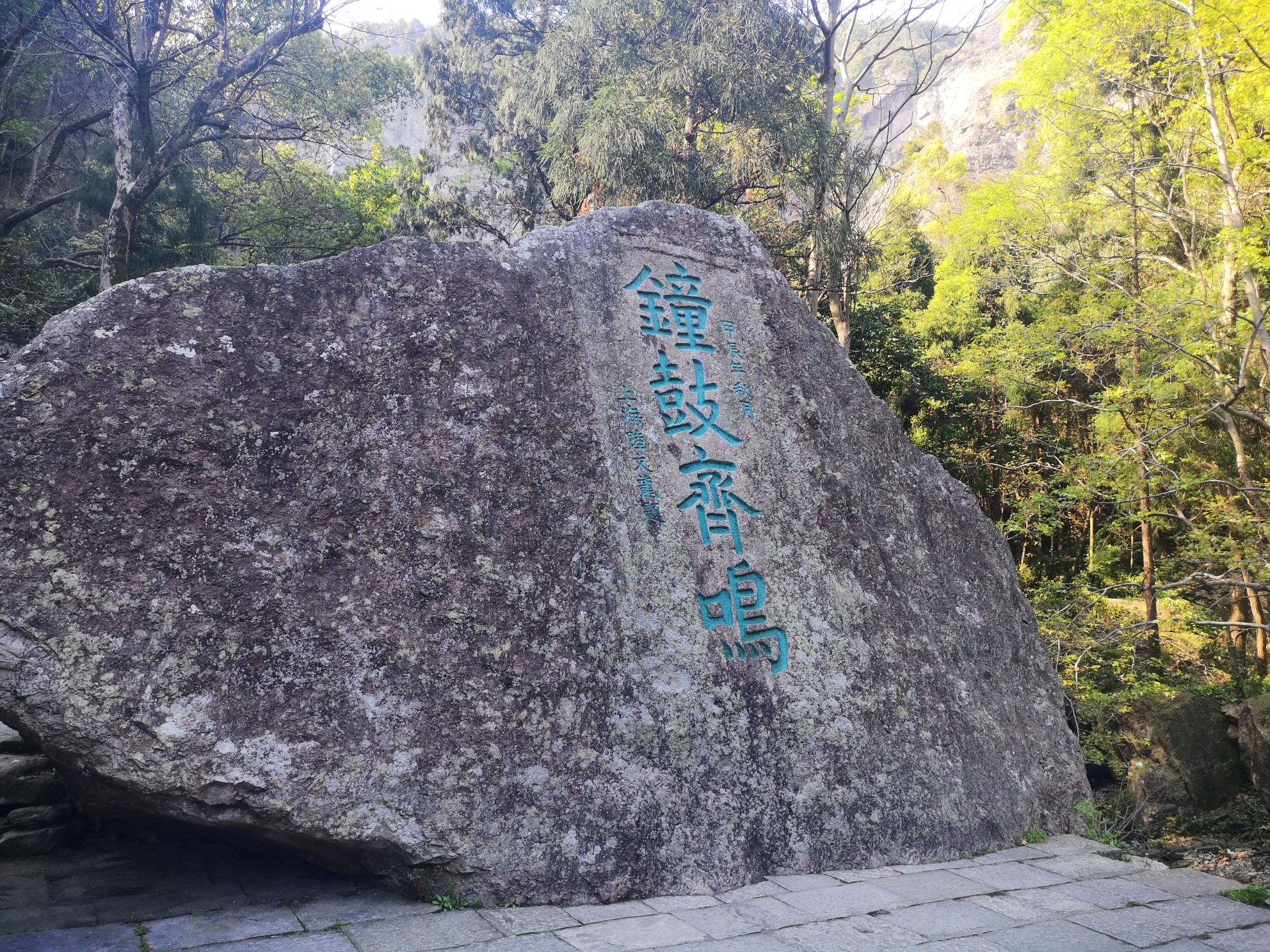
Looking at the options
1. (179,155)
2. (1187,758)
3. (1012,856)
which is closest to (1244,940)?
(1012,856)

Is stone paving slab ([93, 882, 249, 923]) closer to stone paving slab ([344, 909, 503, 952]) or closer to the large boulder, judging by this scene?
the large boulder

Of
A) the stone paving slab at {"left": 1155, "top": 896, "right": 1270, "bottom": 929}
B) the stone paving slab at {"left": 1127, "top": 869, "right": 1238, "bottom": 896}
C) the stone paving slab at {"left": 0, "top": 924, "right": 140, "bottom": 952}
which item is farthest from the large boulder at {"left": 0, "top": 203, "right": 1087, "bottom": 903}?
the stone paving slab at {"left": 1155, "top": 896, "right": 1270, "bottom": 929}

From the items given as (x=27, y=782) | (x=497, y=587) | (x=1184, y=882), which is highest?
(x=497, y=587)

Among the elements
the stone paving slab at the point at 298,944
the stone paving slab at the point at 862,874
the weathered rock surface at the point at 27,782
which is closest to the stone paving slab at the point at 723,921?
the stone paving slab at the point at 862,874

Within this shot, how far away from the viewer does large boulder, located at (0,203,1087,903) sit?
2.91 m

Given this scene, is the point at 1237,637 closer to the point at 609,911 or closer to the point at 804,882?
the point at 804,882

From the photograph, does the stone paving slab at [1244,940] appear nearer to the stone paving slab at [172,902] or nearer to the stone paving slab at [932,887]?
the stone paving slab at [932,887]

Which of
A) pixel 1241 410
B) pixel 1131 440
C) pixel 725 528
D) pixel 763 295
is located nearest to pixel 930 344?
pixel 1131 440

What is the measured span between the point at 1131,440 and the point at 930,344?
4.11m

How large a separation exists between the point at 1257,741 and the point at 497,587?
19.1 feet

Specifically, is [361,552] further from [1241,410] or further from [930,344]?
[930,344]

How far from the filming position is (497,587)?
343cm

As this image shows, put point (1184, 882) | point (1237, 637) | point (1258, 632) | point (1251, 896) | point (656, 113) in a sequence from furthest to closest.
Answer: point (656, 113)
point (1237, 637)
point (1258, 632)
point (1184, 882)
point (1251, 896)

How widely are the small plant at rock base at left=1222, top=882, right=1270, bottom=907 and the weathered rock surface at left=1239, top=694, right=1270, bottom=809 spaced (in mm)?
2627
